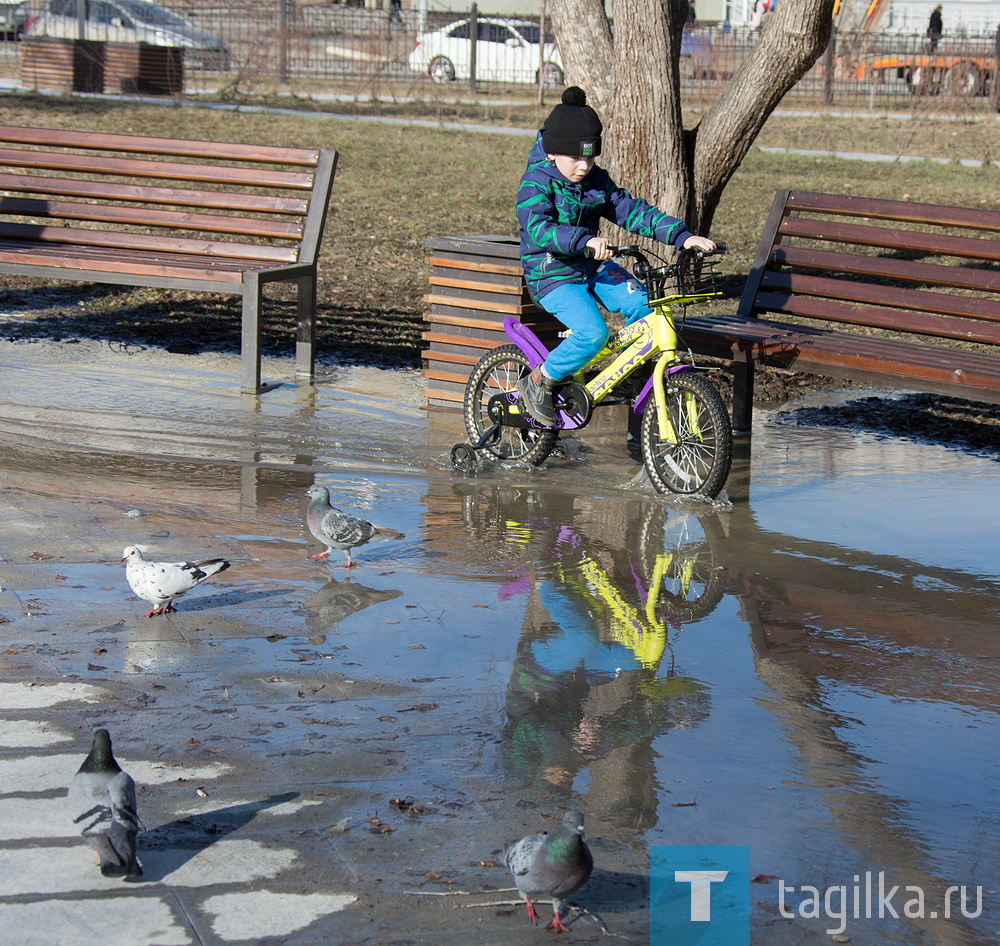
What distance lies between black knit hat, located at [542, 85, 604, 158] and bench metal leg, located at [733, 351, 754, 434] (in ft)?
6.02

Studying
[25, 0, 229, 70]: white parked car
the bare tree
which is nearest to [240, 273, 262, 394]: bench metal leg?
the bare tree

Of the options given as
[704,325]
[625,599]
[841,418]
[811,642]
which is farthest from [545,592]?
[841,418]

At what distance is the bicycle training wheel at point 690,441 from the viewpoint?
6.56 meters

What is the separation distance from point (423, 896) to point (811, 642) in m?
2.29

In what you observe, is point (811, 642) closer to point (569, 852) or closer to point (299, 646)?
point (299, 646)

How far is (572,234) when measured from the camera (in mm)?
6621

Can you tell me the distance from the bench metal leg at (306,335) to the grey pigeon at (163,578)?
4353 millimetres

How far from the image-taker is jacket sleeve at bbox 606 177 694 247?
22.6 ft

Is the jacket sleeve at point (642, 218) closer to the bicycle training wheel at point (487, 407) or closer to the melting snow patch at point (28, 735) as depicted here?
the bicycle training wheel at point (487, 407)

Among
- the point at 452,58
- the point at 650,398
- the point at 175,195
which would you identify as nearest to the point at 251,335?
the point at 175,195

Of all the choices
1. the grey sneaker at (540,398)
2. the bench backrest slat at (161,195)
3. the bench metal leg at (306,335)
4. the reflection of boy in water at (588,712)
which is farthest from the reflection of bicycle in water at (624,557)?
the bench backrest slat at (161,195)

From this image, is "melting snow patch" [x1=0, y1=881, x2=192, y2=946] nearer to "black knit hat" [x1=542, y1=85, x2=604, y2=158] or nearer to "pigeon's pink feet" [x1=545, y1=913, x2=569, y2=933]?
"pigeon's pink feet" [x1=545, y1=913, x2=569, y2=933]

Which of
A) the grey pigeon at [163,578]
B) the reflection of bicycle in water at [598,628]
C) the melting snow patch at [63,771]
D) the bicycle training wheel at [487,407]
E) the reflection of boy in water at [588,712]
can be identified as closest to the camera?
the melting snow patch at [63,771]

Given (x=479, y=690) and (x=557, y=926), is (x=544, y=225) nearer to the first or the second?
(x=479, y=690)
